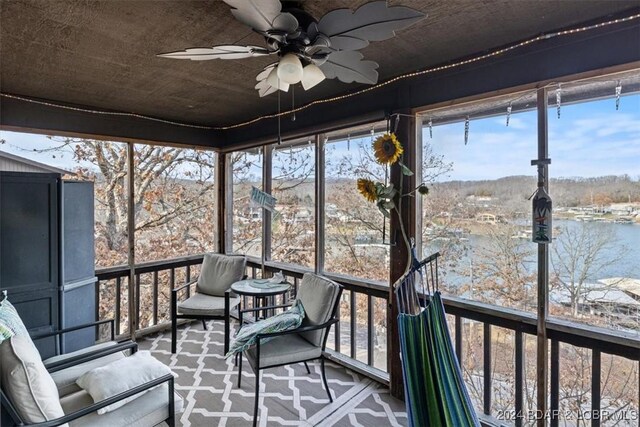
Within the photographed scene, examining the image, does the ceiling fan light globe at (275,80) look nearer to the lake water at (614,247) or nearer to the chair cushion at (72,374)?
the lake water at (614,247)

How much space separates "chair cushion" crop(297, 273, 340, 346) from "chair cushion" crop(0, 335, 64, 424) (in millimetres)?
1556

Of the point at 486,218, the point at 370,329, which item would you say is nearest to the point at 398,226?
the point at 486,218

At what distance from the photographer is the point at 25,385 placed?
1401 millimetres

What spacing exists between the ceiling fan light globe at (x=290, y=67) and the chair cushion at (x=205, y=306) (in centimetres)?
255

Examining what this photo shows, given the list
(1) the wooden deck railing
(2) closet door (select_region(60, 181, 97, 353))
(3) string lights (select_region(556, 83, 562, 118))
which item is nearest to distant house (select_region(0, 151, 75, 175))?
(2) closet door (select_region(60, 181, 97, 353))

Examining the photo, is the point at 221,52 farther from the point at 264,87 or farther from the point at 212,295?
the point at 212,295

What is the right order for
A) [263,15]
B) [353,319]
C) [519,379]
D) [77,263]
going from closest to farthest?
[263,15]
[519,379]
[77,263]
[353,319]

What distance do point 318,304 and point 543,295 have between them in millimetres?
1517

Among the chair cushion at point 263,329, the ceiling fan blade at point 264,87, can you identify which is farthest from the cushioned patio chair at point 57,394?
the ceiling fan blade at point 264,87

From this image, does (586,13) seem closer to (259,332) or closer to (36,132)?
(259,332)

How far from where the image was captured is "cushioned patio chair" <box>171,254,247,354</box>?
3.25 metres

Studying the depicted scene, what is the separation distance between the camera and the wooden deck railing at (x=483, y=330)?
6.03 ft

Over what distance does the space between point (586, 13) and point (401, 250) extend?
179 cm

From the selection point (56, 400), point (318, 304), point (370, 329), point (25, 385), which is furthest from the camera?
point (370, 329)
